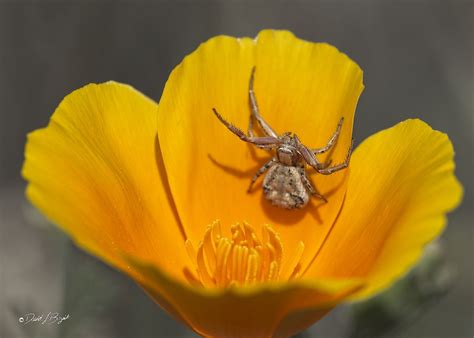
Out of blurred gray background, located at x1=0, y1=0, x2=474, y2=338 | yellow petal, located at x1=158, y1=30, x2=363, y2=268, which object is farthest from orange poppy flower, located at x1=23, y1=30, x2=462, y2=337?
blurred gray background, located at x1=0, y1=0, x2=474, y2=338

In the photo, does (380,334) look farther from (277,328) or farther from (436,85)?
(436,85)

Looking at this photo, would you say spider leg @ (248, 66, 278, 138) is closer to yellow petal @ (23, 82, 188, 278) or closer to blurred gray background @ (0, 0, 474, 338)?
yellow petal @ (23, 82, 188, 278)

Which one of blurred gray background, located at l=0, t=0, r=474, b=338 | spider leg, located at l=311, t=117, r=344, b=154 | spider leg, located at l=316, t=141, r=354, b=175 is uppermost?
spider leg, located at l=311, t=117, r=344, b=154

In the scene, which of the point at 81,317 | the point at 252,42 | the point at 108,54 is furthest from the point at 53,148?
the point at 108,54

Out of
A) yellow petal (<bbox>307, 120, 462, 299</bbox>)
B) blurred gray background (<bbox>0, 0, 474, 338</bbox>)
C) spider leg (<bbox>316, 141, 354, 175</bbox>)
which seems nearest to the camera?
yellow petal (<bbox>307, 120, 462, 299</bbox>)

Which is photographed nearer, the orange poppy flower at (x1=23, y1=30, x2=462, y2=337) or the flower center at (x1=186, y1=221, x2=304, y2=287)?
the orange poppy flower at (x1=23, y1=30, x2=462, y2=337)

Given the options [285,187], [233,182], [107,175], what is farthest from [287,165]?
[107,175]
